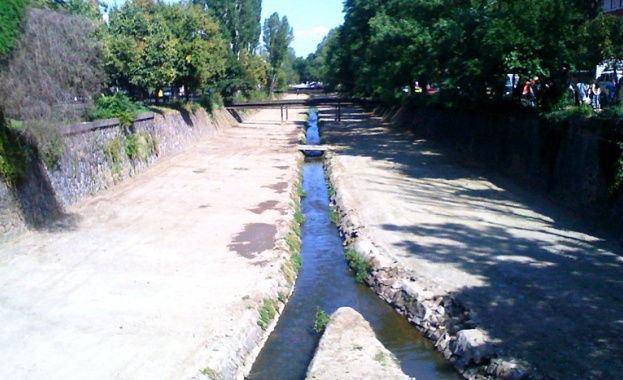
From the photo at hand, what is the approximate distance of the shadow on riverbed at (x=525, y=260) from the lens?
10906 millimetres

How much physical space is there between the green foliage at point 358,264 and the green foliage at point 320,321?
276cm

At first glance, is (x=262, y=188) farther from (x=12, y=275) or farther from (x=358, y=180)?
(x=12, y=275)

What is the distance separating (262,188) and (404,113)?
101ft

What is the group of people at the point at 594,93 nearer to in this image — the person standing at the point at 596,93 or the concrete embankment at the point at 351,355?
the person standing at the point at 596,93

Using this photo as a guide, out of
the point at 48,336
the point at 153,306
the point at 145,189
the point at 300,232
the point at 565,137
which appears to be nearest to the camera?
the point at 48,336

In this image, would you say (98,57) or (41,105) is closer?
(41,105)

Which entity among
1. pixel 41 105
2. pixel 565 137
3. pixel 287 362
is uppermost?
pixel 41 105

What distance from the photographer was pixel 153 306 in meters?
12.6

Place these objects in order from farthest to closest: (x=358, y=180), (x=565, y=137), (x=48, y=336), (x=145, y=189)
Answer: (x=358, y=180) → (x=145, y=189) → (x=565, y=137) → (x=48, y=336)

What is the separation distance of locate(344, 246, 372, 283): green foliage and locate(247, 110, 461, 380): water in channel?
191mm

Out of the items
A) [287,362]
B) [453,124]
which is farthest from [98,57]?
[453,124]

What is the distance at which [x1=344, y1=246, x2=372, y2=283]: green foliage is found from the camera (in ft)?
Result: 53.1

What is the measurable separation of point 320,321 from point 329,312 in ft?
3.58

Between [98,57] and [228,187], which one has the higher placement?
→ [98,57]
